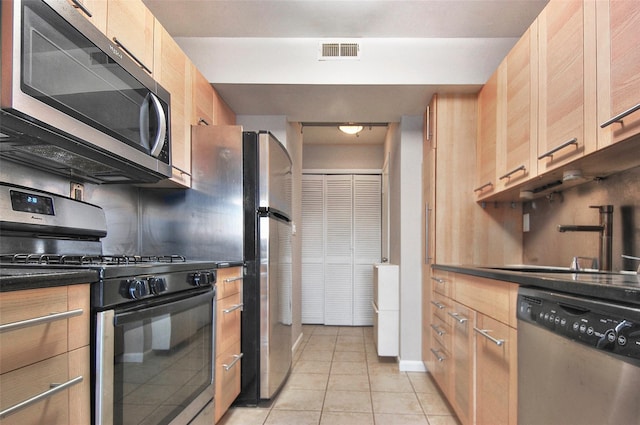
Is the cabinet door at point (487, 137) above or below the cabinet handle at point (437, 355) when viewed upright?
above

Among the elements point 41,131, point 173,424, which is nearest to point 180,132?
point 41,131

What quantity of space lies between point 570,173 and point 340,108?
5.74 feet

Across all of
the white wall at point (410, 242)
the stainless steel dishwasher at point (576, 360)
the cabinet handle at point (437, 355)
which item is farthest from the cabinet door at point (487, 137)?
the stainless steel dishwasher at point (576, 360)

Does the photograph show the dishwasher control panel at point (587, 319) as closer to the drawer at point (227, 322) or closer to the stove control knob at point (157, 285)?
the stove control knob at point (157, 285)

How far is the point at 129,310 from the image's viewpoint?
116 centimetres

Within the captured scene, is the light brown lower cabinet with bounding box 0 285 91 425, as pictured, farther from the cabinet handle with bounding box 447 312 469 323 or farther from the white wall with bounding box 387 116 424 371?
the white wall with bounding box 387 116 424 371

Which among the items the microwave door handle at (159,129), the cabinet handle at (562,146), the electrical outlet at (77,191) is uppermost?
the microwave door handle at (159,129)

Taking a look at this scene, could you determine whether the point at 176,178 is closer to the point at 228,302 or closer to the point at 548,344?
the point at 228,302

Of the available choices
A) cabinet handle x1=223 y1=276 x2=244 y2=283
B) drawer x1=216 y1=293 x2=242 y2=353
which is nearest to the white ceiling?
cabinet handle x1=223 y1=276 x2=244 y2=283

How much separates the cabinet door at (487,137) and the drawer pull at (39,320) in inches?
89.4

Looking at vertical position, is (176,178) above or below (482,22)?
below

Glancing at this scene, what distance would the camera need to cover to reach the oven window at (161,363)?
45.0 inches

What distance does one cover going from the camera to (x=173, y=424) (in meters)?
1.45

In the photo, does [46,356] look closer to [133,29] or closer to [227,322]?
[227,322]
